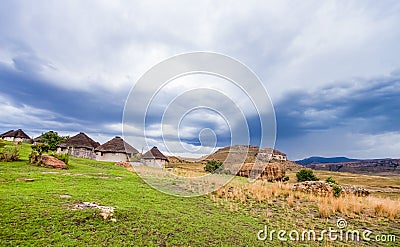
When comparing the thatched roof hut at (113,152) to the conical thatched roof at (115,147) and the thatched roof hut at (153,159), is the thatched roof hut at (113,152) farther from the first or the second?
the thatched roof hut at (153,159)

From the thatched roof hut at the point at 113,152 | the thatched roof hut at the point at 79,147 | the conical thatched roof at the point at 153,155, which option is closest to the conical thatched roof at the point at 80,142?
the thatched roof hut at the point at 79,147

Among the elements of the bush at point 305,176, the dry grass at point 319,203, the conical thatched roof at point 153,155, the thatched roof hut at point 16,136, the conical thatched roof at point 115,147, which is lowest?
the dry grass at point 319,203

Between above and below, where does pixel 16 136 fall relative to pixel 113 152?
above

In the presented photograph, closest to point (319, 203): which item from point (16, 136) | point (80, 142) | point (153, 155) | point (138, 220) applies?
point (138, 220)

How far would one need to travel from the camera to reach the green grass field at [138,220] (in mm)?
6375

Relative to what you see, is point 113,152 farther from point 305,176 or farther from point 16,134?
point 16,134

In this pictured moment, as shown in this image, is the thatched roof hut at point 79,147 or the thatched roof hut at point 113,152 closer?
the thatched roof hut at point 113,152

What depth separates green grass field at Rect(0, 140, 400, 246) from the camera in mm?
6375

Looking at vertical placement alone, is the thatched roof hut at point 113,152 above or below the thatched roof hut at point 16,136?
below

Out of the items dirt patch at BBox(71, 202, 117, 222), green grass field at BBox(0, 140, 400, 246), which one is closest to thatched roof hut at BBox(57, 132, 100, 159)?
green grass field at BBox(0, 140, 400, 246)

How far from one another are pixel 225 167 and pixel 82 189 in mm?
29847

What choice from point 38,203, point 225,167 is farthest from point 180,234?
point 225,167

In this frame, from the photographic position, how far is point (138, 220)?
802 cm

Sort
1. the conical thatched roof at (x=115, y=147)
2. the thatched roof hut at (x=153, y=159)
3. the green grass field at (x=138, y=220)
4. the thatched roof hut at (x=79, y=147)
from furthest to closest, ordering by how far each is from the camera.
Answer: the thatched roof hut at (x=153, y=159)
the thatched roof hut at (x=79, y=147)
the conical thatched roof at (x=115, y=147)
the green grass field at (x=138, y=220)
